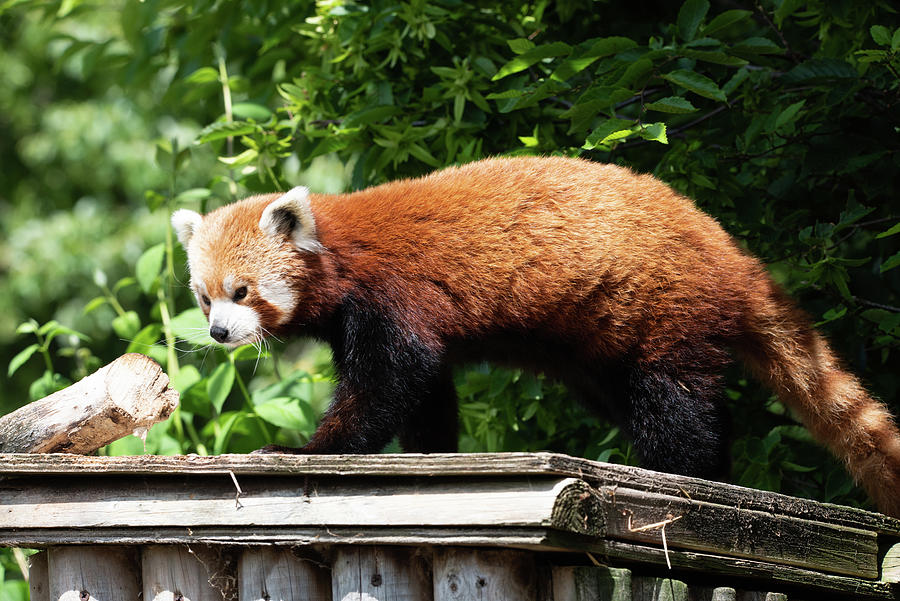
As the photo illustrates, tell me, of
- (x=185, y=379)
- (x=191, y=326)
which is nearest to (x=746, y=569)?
(x=191, y=326)

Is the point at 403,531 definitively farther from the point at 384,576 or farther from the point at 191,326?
the point at 191,326

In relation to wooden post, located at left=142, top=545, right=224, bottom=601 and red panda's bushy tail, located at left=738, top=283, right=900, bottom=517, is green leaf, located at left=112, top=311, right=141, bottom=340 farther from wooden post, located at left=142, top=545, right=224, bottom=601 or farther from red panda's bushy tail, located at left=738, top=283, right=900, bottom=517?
red panda's bushy tail, located at left=738, top=283, right=900, bottom=517

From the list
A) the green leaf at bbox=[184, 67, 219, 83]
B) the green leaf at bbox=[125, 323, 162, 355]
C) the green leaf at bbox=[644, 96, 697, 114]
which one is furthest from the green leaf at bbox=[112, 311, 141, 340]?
the green leaf at bbox=[644, 96, 697, 114]

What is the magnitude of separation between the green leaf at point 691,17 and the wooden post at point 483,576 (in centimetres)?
190

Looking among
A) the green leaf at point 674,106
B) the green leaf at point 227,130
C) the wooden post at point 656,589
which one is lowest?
the wooden post at point 656,589

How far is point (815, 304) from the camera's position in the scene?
3.66 m

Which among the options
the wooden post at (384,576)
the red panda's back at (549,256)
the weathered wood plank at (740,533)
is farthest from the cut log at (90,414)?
→ the weathered wood plank at (740,533)

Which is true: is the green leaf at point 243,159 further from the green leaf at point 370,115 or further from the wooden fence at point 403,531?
the wooden fence at point 403,531

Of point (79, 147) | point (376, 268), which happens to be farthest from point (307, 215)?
point (79, 147)

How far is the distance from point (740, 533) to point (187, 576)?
52.9 inches

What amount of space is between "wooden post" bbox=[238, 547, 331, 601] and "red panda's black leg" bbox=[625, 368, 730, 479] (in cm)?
112

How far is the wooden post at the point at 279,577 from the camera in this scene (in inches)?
89.3

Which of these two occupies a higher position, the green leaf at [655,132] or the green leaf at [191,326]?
the green leaf at [655,132]

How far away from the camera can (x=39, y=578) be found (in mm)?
2562
